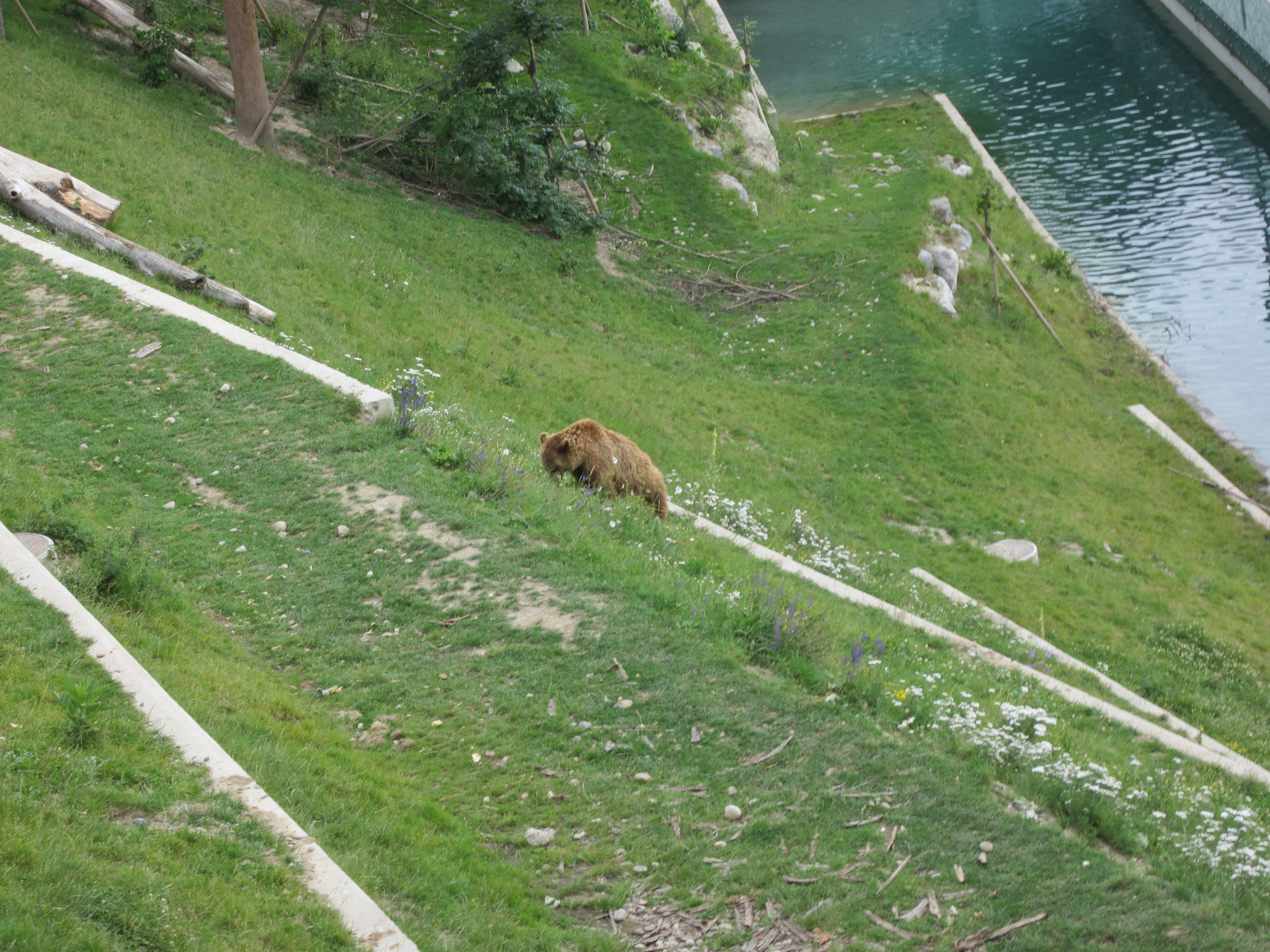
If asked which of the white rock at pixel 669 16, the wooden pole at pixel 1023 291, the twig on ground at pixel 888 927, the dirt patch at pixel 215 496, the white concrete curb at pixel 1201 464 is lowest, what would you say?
the white concrete curb at pixel 1201 464

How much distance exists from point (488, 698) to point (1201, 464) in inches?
849

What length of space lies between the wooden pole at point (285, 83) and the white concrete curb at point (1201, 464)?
869 inches

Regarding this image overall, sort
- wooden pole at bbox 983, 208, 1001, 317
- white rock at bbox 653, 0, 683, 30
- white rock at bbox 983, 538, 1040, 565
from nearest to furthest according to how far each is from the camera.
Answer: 1. white rock at bbox 983, 538, 1040, 565
2. wooden pole at bbox 983, 208, 1001, 317
3. white rock at bbox 653, 0, 683, 30

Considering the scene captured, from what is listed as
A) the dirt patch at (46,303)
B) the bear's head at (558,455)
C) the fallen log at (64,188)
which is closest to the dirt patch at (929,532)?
the bear's head at (558,455)

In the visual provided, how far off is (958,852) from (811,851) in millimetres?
963

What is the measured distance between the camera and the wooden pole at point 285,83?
21.6m

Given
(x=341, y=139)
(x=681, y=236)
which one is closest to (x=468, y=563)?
(x=341, y=139)

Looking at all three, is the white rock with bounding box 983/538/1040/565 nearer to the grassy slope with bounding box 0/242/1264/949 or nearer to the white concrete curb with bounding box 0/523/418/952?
the grassy slope with bounding box 0/242/1264/949

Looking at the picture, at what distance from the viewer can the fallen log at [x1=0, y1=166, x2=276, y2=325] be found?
1457 cm

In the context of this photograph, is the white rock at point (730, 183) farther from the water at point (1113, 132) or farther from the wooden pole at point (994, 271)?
the water at point (1113, 132)

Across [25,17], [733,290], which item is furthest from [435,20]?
[733,290]

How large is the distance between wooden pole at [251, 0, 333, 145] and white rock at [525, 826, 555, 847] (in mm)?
19519

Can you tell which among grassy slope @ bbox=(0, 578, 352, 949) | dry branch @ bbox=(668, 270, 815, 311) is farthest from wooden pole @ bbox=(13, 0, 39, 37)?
grassy slope @ bbox=(0, 578, 352, 949)

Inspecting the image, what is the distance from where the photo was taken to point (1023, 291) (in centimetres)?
2784
